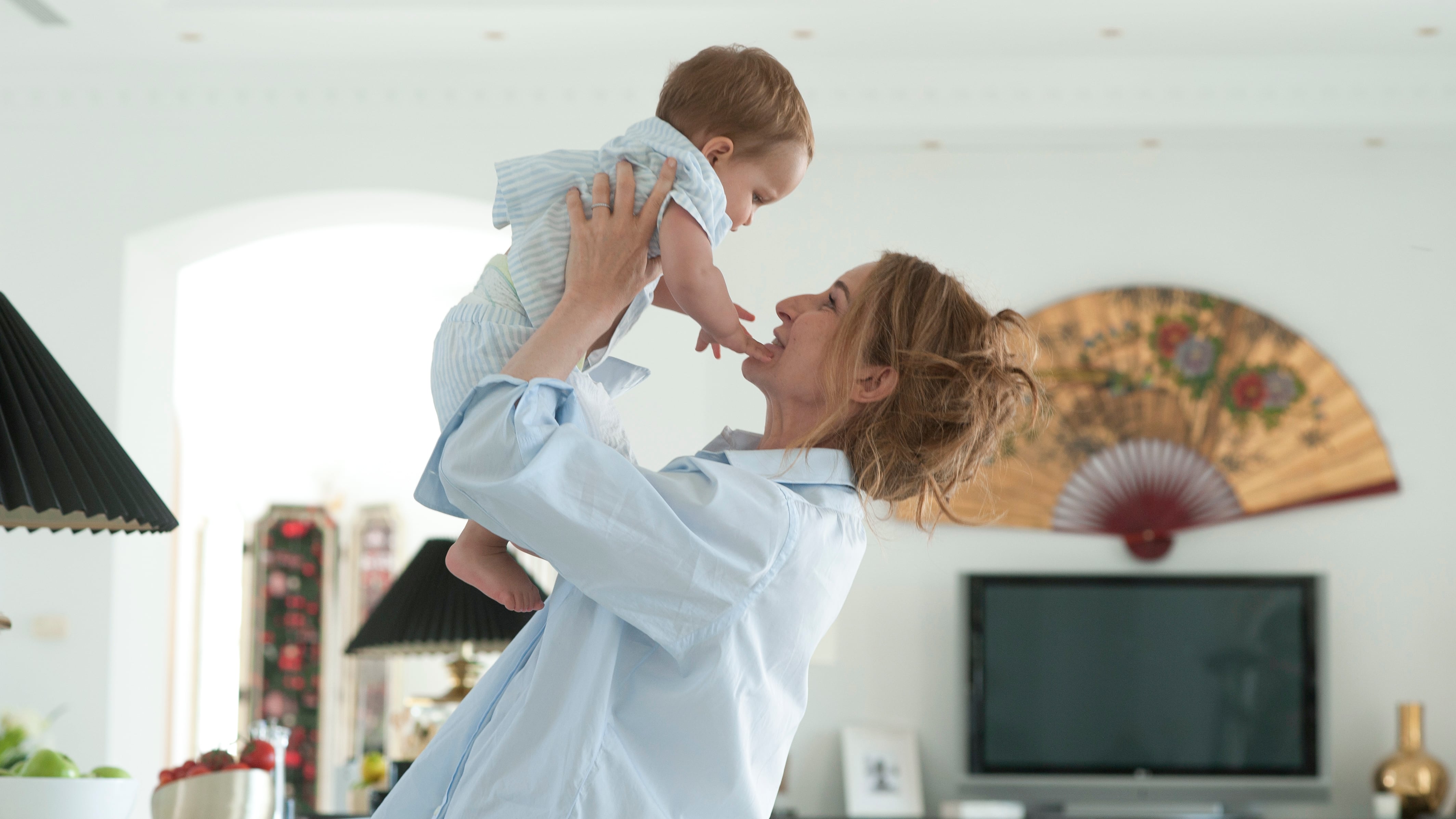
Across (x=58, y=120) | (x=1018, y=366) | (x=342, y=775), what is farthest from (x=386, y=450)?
(x=1018, y=366)

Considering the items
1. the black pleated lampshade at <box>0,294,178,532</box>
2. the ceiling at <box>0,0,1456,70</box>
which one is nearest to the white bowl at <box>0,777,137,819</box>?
the black pleated lampshade at <box>0,294,178,532</box>

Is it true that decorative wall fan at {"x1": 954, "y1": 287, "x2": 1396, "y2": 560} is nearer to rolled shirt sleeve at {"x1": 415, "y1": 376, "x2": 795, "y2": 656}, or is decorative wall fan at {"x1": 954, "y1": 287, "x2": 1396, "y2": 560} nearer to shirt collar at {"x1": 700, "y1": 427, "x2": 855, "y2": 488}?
shirt collar at {"x1": 700, "y1": 427, "x2": 855, "y2": 488}

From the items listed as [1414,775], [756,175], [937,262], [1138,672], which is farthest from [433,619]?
[1414,775]

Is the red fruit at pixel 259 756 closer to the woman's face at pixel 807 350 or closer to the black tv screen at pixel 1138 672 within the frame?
the woman's face at pixel 807 350

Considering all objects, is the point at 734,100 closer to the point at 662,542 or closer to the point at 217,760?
the point at 662,542

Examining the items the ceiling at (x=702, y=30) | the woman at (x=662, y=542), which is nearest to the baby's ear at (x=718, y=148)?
the woman at (x=662, y=542)

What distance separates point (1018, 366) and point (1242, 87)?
11.5ft

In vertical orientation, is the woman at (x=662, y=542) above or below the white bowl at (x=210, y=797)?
above

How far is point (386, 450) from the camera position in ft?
25.7

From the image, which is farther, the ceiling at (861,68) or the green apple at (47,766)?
the ceiling at (861,68)

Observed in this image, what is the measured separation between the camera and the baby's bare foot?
Result: 1181mm

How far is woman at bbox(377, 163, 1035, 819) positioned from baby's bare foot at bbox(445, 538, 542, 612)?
0.11 m

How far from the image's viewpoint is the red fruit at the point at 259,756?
1.90 metres

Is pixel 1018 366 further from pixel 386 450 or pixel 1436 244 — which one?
pixel 386 450
